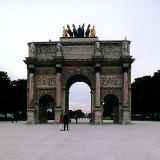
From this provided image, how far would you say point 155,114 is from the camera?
101000mm

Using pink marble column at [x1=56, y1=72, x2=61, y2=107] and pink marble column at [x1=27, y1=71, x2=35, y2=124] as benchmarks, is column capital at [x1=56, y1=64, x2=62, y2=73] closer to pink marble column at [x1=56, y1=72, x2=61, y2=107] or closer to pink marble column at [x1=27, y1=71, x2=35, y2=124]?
pink marble column at [x1=56, y1=72, x2=61, y2=107]

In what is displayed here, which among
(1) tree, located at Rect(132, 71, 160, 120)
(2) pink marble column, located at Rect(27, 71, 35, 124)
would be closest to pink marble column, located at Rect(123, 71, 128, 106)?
(2) pink marble column, located at Rect(27, 71, 35, 124)

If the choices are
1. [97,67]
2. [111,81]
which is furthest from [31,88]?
[111,81]

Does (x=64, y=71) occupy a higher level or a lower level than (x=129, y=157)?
higher

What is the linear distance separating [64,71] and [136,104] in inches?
1656

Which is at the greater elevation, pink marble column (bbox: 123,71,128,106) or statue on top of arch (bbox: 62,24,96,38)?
statue on top of arch (bbox: 62,24,96,38)

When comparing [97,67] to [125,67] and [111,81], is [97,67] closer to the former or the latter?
[111,81]

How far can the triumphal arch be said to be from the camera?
65250 millimetres

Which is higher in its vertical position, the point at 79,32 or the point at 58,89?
the point at 79,32

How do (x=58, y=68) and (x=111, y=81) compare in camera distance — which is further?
(x=111, y=81)

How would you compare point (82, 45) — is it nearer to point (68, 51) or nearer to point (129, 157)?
point (68, 51)

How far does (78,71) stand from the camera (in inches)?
2621

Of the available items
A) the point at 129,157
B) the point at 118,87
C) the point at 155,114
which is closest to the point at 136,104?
the point at 155,114

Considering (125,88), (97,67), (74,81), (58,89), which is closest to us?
(125,88)
